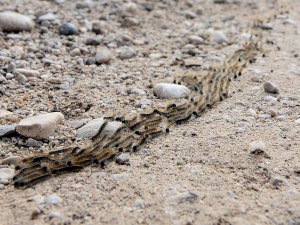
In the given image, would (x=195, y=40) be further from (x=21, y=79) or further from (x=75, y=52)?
(x=21, y=79)

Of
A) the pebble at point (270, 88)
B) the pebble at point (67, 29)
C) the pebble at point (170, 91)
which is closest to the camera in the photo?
the pebble at point (170, 91)

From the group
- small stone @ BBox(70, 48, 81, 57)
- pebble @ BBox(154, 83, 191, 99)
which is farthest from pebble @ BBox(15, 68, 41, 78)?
pebble @ BBox(154, 83, 191, 99)

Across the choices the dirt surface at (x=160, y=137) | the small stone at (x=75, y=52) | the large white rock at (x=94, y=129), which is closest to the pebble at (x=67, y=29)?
the dirt surface at (x=160, y=137)

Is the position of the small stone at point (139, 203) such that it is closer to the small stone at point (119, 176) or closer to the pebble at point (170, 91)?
the small stone at point (119, 176)

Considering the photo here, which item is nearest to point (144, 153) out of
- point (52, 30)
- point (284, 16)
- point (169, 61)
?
point (169, 61)

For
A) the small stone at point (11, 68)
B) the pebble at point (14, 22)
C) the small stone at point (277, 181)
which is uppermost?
the pebble at point (14, 22)

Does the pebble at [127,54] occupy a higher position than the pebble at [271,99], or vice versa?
the pebble at [127,54]

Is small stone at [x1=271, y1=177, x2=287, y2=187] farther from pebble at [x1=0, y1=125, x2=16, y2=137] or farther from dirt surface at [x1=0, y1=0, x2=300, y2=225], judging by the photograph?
pebble at [x1=0, y1=125, x2=16, y2=137]

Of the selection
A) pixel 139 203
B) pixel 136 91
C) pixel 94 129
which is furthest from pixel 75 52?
pixel 139 203
